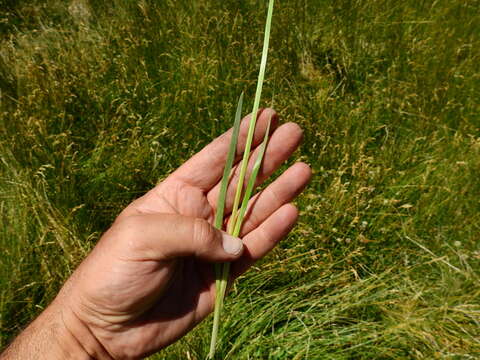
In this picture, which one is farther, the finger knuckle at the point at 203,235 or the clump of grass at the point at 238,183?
the clump of grass at the point at 238,183

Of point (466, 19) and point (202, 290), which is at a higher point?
point (466, 19)

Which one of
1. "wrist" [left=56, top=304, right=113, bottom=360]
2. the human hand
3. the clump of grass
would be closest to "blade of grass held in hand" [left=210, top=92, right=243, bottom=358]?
the clump of grass

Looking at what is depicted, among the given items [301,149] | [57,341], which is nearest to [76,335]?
[57,341]

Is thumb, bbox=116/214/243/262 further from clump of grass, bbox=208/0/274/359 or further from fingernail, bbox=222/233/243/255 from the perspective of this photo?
clump of grass, bbox=208/0/274/359

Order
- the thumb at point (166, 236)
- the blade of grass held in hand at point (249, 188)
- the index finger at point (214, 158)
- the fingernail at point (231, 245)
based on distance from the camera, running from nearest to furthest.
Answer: the thumb at point (166, 236) → the fingernail at point (231, 245) → the blade of grass held in hand at point (249, 188) → the index finger at point (214, 158)

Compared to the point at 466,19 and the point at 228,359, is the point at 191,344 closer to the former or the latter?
the point at 228,359

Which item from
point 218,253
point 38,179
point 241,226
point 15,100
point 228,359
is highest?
point 15,100

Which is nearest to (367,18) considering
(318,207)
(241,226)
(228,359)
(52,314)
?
(318,207)

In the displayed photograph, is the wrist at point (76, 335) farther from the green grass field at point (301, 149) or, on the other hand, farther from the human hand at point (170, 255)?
the green grass field at point (301, 149)

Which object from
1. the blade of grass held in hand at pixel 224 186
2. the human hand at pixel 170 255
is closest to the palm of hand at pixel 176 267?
the human hand at pixel 170 255
